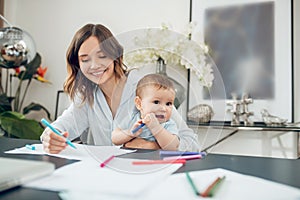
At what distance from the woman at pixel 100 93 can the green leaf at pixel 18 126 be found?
Result: 56.1 inches

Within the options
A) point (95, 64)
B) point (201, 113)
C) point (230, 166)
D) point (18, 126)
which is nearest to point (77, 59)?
point (95, 64)

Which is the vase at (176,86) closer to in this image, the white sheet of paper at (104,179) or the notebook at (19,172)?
the white sheet of paper at (104,179)

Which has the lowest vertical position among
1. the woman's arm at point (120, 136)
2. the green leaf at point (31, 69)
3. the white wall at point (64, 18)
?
the woman's arm at point (120, 136)

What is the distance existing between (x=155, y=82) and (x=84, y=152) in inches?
8.1

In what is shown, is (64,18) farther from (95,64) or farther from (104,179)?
(104,179)

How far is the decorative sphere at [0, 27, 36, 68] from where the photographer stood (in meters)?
1.42

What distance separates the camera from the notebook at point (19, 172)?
0.39 metres

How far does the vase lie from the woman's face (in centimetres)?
11

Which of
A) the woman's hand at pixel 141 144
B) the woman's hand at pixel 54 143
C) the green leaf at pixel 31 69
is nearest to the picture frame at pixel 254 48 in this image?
the green leaf at pixel 31 69

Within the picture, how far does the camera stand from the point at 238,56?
2.12m

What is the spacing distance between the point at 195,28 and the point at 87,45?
1559mm

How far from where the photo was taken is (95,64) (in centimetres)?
74

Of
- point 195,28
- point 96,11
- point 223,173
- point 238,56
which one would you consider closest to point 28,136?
point 96,11

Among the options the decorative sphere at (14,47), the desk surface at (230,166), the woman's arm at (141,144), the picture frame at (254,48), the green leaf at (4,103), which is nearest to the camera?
the desk surface at (230,166)
